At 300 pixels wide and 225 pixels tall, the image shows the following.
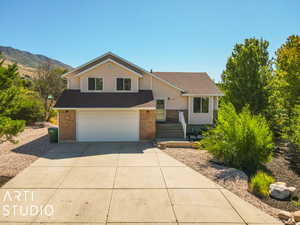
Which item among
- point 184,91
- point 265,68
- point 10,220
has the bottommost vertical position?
point 10,220

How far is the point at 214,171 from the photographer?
28.6 feet

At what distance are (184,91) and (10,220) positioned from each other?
15127 millimetres

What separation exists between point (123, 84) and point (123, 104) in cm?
227

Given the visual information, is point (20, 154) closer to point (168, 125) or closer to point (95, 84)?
point (95, 84)

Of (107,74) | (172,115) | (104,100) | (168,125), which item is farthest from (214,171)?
(107,74)

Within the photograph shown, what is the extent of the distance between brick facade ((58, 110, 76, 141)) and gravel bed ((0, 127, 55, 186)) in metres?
1.21

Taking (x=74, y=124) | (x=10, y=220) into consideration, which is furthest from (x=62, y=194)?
(x=74, y=124)

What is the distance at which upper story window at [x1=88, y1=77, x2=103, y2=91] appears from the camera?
15891mm

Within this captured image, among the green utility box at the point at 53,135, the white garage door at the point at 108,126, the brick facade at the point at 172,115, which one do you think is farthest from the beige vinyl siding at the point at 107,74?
the brick facade at the point at 172,115

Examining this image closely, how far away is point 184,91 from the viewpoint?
17734 mm

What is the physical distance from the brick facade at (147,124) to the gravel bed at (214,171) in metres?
2.71

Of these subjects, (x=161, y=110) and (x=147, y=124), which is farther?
(x=161, y=110)

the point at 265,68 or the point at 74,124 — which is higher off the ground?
the point at 265,68

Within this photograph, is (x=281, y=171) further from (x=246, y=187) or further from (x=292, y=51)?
(x=292, y=51)
